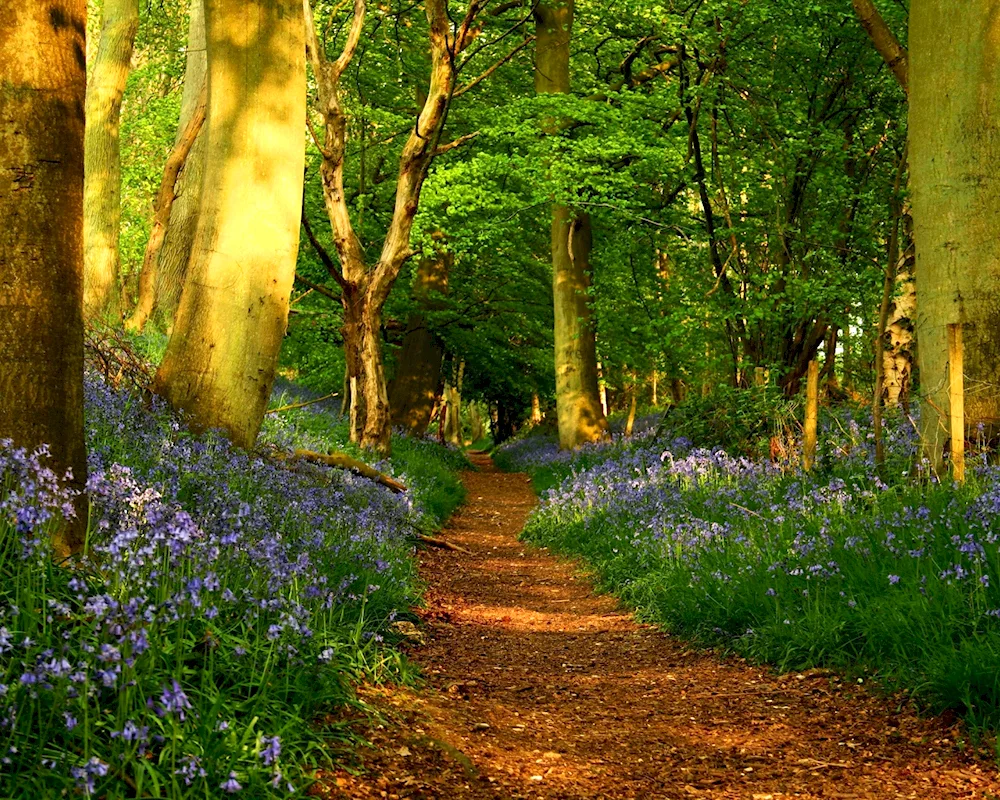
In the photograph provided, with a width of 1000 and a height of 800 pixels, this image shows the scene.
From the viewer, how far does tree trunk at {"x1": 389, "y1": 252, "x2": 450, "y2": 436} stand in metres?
23.4

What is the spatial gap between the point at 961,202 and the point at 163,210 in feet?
36.2

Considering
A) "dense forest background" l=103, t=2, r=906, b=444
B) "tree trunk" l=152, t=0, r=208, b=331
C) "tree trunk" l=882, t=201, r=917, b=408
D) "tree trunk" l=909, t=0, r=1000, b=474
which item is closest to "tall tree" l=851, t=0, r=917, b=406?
"tree trunk" l=882, t=201, r=917, b=408

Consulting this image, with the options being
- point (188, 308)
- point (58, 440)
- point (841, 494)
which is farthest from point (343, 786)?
point (188, 308)

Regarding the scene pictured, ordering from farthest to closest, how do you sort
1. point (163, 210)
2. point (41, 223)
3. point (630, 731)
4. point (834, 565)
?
point (163, 210)
point (834, 565)
point (630, 731)
point (41, 223)

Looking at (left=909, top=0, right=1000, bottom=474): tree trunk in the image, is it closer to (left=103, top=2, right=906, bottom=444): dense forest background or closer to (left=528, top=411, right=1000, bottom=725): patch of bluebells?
(left=528, top=411, right=1000, bottom=725): patch of bluebells

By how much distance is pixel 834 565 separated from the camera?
18.8 feet

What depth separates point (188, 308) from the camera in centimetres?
817

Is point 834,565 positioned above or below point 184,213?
below

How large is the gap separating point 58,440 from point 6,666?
120 cm

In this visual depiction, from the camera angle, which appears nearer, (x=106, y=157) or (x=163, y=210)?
(x=106, y=157)

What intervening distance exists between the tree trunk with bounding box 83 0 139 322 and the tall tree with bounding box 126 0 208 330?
0.62m

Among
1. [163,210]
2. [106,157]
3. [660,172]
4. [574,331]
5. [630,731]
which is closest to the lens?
[630,731]

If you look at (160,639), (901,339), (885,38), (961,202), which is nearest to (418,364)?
(901,339)

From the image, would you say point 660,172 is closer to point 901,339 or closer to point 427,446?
point 901,339
